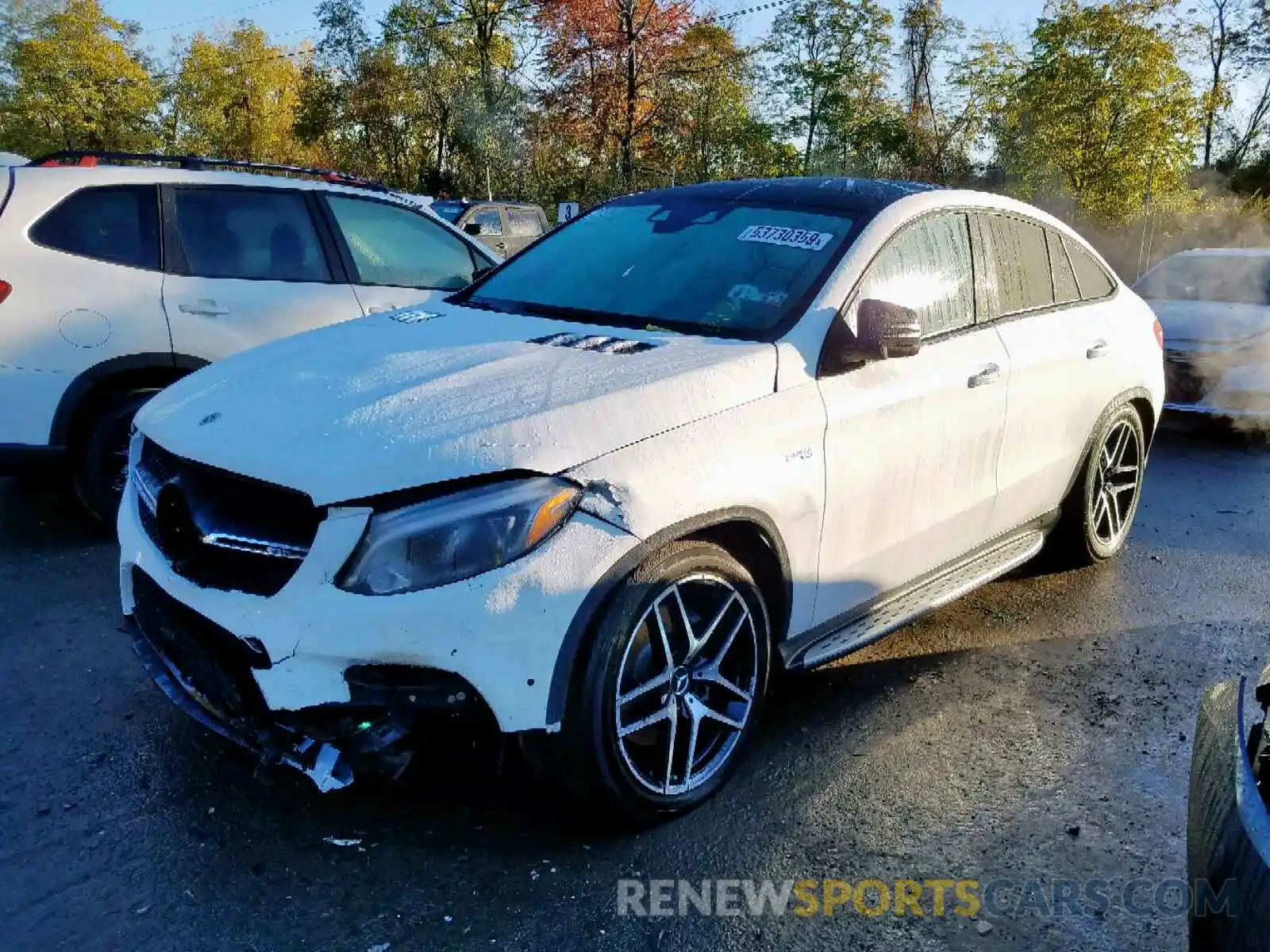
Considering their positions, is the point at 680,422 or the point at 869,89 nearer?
the point at 680,422

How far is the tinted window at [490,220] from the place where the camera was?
15.7 meters

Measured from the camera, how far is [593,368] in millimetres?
2914

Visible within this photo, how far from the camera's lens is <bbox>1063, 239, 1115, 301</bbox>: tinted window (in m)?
4.70

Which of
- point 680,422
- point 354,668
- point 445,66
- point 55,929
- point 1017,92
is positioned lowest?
point 55,929

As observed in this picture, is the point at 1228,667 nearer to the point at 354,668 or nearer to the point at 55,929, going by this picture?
the point at 354,668

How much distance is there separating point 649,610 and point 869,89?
37651mm

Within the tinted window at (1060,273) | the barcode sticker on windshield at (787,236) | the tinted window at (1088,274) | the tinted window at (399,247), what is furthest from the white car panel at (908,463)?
the tinted window at (399,247)

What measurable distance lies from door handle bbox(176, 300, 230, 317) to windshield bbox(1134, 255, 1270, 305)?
306 inches

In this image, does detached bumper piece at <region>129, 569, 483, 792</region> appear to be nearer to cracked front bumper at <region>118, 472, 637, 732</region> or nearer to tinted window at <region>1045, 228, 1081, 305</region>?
cracked front bumper at <region>118, 472, 637, 732</region>

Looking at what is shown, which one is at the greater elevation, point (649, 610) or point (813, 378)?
point (813, 378)

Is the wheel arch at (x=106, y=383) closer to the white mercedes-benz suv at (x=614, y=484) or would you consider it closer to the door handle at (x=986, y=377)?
the white mercedes-benz suv at (x=614, y=484)

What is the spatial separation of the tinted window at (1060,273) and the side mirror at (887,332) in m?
1.62

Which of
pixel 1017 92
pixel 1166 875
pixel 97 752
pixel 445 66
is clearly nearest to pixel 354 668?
pixel 97 752

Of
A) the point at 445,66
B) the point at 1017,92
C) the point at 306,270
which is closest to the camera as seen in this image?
the point at 306,270
